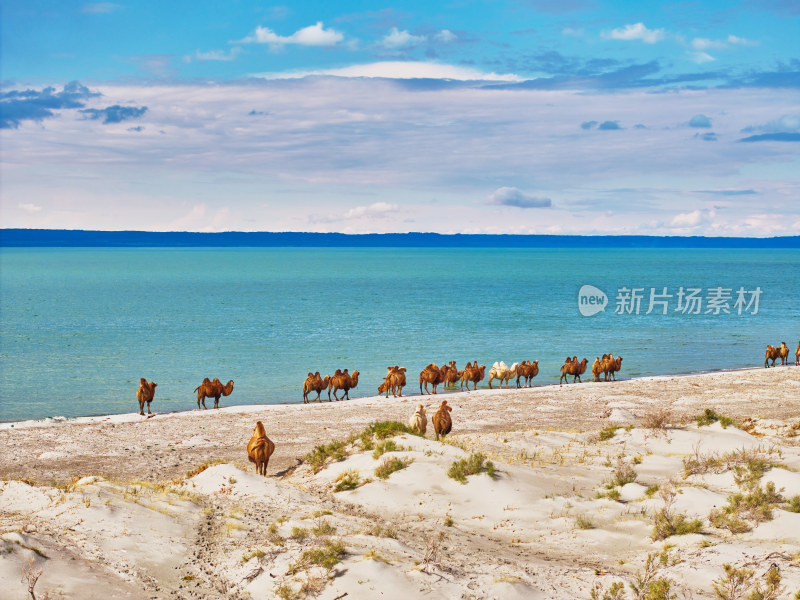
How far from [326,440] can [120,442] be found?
6.10 m

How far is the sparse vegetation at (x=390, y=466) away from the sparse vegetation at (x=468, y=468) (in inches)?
37.3

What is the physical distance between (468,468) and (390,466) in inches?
59.5

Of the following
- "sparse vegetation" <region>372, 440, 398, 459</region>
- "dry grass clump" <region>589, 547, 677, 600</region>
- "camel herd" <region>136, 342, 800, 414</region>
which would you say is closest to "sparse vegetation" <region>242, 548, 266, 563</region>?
"dry grass clump" <region>589, 547, 677, 600</region>

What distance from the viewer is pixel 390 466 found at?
1434 cm

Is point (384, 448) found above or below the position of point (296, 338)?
above

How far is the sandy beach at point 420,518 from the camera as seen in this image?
9.54 m

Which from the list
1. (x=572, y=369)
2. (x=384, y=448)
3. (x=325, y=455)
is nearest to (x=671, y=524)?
(x=384, y=448)

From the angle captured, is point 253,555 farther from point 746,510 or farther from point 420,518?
point 746,510

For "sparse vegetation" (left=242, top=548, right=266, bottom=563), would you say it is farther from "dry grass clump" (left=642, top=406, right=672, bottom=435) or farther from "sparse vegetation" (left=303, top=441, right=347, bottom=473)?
"dry grass clump" (left=642, top=406, right=672, bottom=435)

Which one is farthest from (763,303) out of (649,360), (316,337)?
(316,337)

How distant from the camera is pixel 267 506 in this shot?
12.6 m

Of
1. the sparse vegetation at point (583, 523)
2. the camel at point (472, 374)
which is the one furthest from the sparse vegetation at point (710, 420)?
the camel at point (472, 374)

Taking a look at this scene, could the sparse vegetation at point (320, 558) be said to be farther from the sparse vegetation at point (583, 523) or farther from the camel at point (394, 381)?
the camel at point (394, 381)

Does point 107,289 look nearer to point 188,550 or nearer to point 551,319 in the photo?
point 551,319
